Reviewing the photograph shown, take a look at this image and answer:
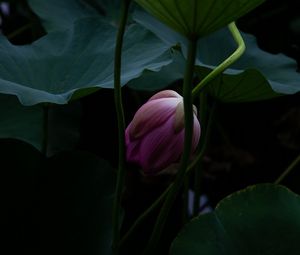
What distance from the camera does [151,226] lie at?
1.17m

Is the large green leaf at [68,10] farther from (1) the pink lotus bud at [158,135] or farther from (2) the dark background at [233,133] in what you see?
(1) the pink lotus bud at [158,135]

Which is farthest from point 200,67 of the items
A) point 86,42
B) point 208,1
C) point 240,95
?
point 208,1

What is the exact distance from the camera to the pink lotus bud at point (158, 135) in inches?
28.7

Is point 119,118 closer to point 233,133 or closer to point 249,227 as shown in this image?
point 249,227

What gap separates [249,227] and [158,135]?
0.15 metres

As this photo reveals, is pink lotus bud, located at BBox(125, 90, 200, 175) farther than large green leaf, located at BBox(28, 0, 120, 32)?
No

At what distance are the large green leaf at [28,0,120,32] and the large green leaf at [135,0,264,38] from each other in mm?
571

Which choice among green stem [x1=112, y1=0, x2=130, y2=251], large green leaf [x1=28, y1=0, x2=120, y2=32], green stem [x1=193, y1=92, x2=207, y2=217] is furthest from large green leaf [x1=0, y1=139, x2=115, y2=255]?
large green leaf [x1=28, y1=0, x2=120, y2=32]

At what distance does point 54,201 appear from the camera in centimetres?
83

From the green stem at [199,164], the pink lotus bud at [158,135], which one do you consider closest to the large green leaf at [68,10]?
the green stem at [199,164]

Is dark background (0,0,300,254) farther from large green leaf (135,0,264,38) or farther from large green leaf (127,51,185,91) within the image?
large green leaf (135,0,264,38)

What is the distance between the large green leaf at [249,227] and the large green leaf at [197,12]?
23 centimetres

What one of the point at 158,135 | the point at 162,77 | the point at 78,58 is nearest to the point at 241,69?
the point at 162,77

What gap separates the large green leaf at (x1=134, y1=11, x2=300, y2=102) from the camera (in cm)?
85
